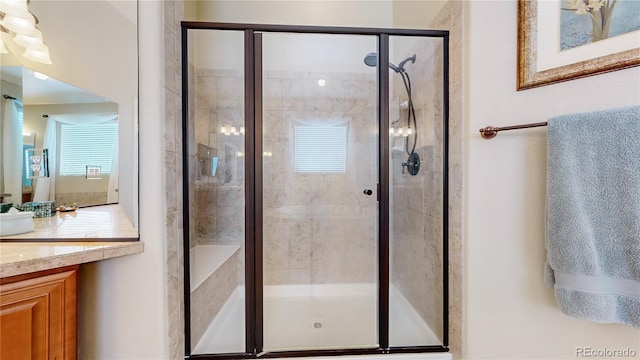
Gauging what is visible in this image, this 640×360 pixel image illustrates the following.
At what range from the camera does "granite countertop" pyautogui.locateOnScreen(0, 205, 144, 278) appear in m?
0.87

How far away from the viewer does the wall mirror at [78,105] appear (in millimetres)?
1083

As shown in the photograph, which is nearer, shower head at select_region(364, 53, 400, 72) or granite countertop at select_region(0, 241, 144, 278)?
granite countertop at select_region(0, 241, 144, 278)

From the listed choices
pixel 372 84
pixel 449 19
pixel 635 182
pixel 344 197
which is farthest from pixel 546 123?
pixel 344 197

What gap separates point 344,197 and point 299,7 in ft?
5.52

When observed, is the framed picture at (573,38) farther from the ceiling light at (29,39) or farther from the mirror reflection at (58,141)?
the ceiling light at (29,39)

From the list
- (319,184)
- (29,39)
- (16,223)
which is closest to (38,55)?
(29,39)

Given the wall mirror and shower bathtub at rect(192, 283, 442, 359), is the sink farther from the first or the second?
shower bathtub at rect(192, 283, 442, 359)

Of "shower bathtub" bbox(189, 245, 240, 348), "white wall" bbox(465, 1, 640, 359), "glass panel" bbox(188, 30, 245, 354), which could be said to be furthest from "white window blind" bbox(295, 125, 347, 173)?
"white wall" bbox(465, 1, 640, 359)

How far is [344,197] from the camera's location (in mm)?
2125

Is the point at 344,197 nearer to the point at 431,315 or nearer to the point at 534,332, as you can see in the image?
the point at 431,315

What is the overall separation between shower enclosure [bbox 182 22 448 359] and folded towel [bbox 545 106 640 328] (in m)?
0.48

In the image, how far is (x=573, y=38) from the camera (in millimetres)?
963

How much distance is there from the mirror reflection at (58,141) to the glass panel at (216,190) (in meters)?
0.34

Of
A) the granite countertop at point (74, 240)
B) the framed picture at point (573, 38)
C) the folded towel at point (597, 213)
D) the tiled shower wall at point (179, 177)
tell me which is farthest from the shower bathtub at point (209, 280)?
the framed picture at point (573, 38)
